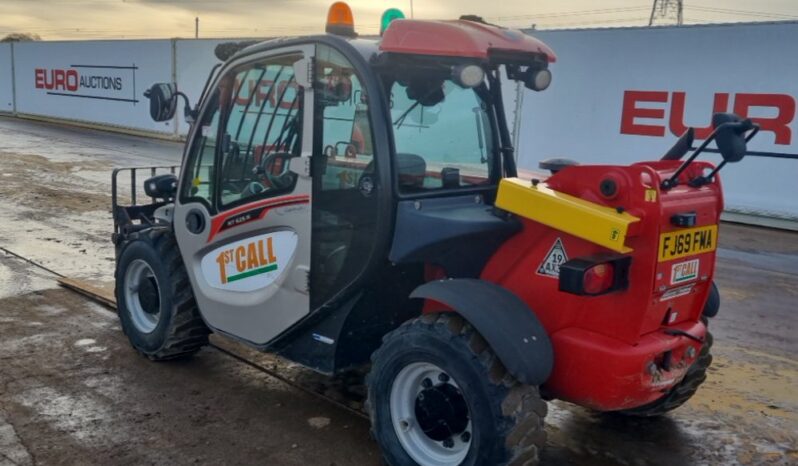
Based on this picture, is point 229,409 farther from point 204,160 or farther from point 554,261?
point 554,261

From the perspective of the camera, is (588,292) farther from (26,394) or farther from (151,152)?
(151,152)

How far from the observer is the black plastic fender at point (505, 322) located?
10.4 ft

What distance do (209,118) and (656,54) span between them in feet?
31.8

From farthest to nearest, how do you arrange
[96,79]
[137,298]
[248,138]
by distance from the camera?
[96,79] < [137,298] < [248,138]

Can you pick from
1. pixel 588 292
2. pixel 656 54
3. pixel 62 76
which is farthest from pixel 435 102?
pixel 62 76

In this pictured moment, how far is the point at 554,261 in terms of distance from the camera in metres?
3.44

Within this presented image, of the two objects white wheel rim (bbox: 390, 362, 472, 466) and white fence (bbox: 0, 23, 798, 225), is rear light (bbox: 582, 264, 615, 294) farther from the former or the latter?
white fence (bbox: 0, 23, 798, 225)

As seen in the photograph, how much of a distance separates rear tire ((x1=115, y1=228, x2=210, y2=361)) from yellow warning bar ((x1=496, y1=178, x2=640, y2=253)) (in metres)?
2.33

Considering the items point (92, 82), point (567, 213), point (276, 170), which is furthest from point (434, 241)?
point (92, 82)

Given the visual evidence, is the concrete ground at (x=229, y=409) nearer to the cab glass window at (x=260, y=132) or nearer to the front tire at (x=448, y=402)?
the front tire at (x=448, y=402)

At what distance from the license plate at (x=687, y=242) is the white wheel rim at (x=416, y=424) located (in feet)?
3.57

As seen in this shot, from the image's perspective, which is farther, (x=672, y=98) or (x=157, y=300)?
(x=672, y=98)

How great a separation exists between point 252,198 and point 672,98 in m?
9.77

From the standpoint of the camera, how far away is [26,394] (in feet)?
15.1
